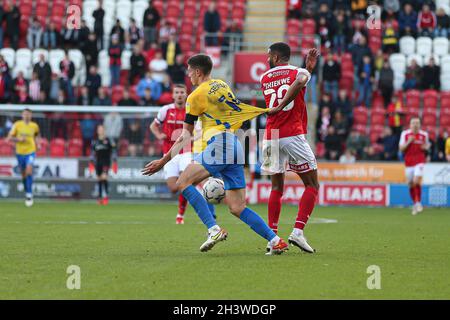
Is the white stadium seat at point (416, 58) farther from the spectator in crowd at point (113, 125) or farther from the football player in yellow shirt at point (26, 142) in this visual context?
the football player in yellow shirt at point (26, 142)

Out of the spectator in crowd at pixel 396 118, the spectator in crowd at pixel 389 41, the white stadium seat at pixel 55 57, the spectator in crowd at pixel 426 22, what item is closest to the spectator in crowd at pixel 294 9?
the spectator in crowd at pixel 389 41

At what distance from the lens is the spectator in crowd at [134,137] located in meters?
28.5

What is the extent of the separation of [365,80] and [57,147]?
32.6ft

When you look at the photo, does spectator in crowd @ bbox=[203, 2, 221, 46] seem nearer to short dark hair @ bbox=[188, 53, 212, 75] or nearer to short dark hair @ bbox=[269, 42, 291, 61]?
short dark hair @ bbox=[269, 42, 291, 61]

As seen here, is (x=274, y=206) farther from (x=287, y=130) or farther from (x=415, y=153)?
(x=415, y=153)

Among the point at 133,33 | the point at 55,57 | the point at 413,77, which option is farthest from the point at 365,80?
the point at 55,57

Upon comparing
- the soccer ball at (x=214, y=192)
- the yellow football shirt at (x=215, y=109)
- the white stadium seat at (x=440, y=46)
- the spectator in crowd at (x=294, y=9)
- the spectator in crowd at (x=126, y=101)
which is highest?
the spectator in crowd at (x=294, y=9)

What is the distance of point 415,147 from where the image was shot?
25.3m

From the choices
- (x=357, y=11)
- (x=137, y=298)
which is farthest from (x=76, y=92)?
(x=137, y=298)

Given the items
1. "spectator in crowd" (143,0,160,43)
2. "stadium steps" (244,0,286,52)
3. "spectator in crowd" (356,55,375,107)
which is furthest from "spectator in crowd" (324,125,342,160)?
"spectator in crowd" (143,0,160,43)

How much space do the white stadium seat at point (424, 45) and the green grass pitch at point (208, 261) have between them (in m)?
14.6

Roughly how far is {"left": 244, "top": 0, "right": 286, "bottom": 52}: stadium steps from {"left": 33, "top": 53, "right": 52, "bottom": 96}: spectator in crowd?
6.72 metres
